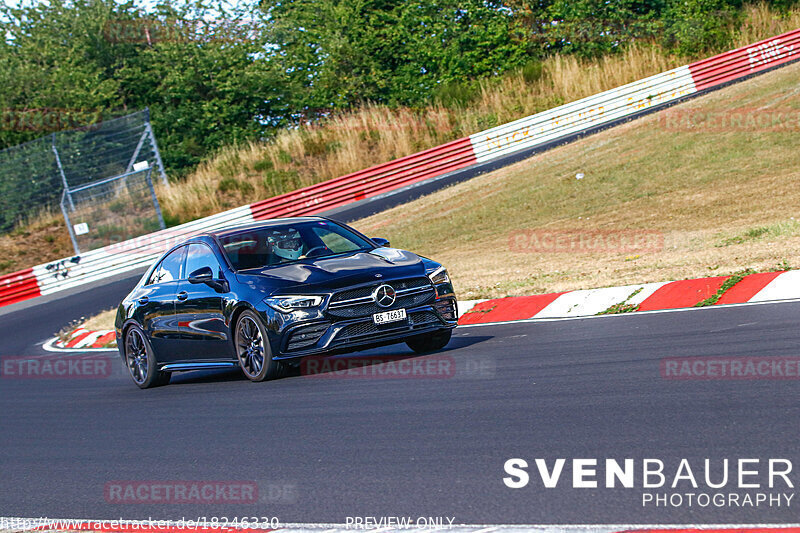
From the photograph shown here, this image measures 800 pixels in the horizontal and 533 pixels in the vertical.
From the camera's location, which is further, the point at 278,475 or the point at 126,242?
the point at 126,242

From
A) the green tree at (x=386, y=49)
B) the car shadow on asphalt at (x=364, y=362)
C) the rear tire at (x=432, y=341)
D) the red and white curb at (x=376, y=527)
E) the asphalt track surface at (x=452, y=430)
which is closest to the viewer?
the red and white curb at (x=376, y=527)

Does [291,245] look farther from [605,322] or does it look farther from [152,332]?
[605,322]

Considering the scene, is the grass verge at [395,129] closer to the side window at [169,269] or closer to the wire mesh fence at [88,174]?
the wire mesh fence at [88,174]

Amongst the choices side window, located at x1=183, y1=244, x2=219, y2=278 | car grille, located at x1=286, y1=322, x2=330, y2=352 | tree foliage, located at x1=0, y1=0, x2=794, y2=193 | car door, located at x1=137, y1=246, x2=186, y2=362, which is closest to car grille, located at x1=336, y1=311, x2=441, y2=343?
car grille, located at x1=286, y1=322, x2=330, y2=352

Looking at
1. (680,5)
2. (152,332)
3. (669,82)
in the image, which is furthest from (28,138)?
(152,332)

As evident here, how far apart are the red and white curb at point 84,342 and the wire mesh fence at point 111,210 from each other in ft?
33.8

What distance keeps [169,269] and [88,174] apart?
738 inches

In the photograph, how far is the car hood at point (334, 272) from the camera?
9305 mm

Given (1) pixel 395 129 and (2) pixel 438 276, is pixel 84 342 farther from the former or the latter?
(1) pixel 395 129

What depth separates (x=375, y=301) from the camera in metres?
9.29

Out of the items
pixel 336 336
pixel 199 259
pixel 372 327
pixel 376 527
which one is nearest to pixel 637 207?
pixel 199 259

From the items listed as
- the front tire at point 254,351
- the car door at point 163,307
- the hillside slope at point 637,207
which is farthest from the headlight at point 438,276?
the hillside slope at point 637,207

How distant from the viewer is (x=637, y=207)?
741 inches

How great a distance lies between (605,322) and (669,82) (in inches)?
1016
